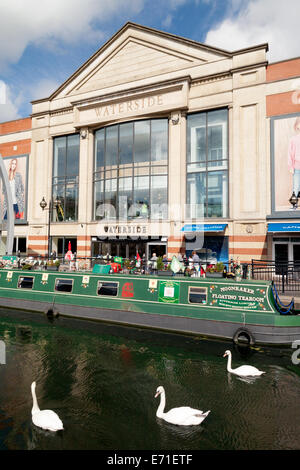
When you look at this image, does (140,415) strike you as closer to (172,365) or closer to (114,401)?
(114,401)

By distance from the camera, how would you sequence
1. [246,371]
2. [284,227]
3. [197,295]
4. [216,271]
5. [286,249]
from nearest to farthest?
[246,371] → [197,295] → [216,271] → [284,227] → [286,249]

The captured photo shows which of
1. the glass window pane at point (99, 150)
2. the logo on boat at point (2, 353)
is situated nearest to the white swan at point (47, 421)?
the logo on boat at point (2, 353)

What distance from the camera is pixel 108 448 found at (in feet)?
17.8

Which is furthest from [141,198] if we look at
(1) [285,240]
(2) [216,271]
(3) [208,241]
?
(2) [216,271]

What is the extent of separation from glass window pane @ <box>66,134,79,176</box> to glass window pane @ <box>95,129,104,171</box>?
2.06m

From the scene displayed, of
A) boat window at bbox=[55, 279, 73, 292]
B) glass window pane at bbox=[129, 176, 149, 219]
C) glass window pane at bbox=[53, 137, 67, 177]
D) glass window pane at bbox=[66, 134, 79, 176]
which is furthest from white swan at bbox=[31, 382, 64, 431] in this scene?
glass window pane at bbox=[53, 137, 67, 177]

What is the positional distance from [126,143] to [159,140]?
112 inches

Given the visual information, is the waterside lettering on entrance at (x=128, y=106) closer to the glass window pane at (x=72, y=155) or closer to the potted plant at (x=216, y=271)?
the glass window pane at (x=72, y=155)

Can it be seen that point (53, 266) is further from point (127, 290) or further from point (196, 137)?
point (196, 137)

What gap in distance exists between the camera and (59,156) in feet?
91.6

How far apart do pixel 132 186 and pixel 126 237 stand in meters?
4.11

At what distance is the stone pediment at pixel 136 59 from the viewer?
22.4 meters

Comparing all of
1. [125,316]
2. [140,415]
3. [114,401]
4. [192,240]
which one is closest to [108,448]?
[140,415]

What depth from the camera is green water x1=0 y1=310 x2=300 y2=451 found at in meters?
5.68
